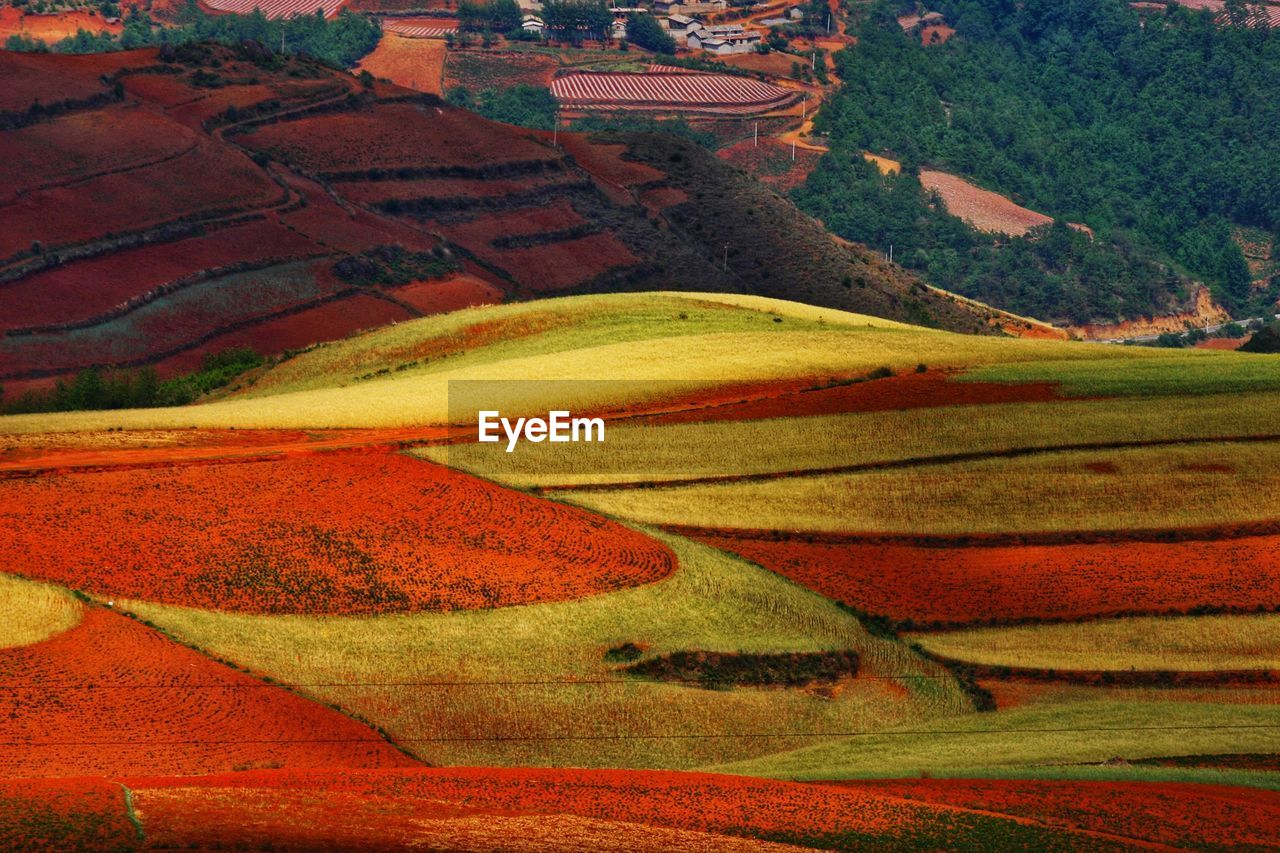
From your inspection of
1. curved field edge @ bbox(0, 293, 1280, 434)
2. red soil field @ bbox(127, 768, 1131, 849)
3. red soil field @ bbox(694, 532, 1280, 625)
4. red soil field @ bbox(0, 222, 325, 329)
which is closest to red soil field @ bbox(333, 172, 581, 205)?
red soil field @ bbox(0, 222, 325, 329)

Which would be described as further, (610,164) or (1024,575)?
(610,164)

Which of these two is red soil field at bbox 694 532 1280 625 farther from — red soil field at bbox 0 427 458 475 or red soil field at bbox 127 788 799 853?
red soil field at bbox 127 788 799 853

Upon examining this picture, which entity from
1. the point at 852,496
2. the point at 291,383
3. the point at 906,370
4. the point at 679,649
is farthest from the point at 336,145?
the point at 679,649

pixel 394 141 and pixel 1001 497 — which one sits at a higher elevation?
pixel 1001 497

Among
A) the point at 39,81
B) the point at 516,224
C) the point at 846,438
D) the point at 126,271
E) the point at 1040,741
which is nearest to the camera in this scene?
the point at 1040,741

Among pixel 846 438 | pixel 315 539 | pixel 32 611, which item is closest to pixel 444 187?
pixel 846 438

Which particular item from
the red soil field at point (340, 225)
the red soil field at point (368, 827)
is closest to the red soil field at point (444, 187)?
the red soil field at point (340, 225)

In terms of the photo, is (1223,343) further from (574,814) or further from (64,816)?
(64,816)
